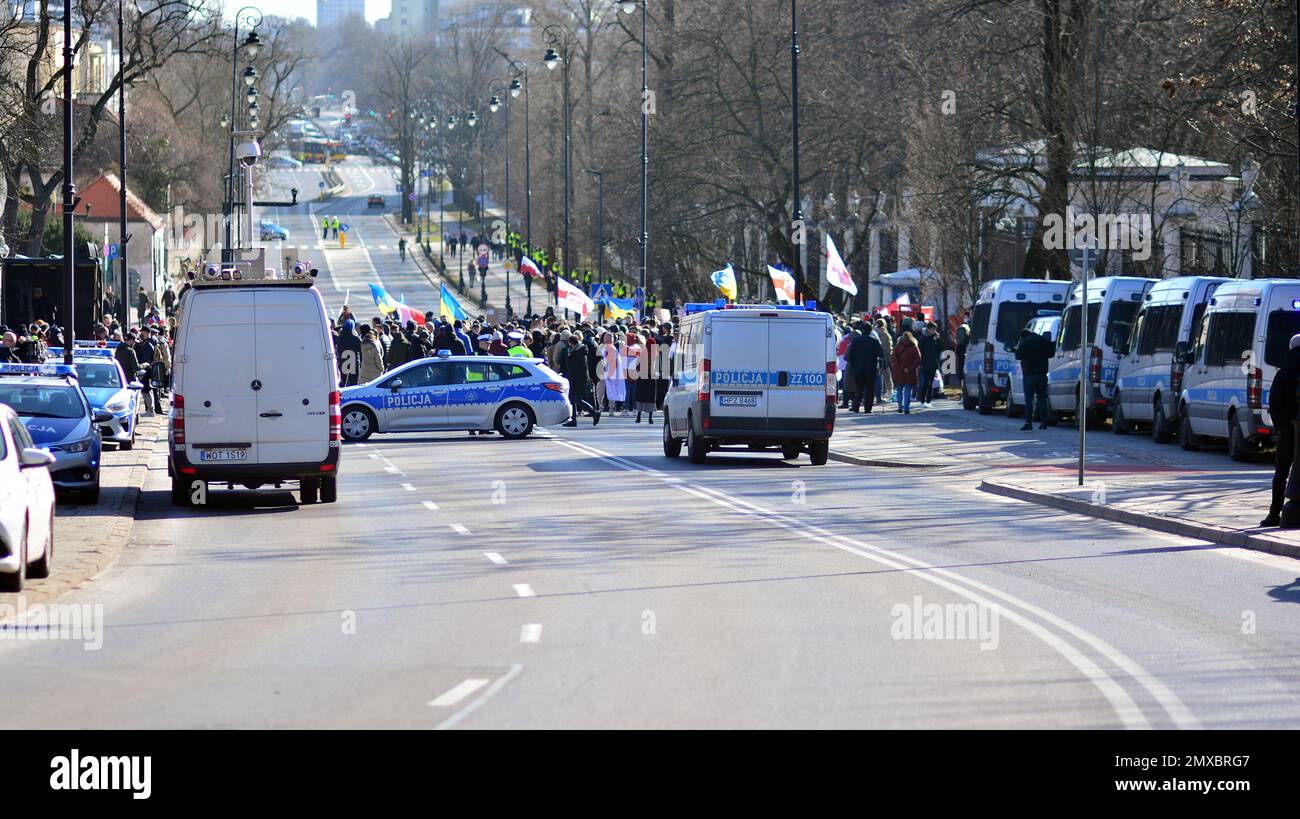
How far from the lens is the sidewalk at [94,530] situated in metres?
14.2

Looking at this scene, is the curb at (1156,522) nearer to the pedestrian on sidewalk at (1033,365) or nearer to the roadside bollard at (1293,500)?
the roadside bollard at (1293,500)

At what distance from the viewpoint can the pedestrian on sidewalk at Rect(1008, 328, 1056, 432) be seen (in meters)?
32.5

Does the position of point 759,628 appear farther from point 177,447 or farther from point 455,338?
point 455,338

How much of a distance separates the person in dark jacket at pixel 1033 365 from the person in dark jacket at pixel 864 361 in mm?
4939

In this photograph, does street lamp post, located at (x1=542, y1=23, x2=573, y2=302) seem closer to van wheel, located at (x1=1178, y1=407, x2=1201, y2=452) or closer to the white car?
van wheel, located at (x1=1178, y1=407, x2=1201, y2=452)

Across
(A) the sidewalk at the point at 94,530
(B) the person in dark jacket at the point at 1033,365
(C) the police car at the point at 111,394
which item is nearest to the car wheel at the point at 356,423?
(C) the police car at the point at 111,394

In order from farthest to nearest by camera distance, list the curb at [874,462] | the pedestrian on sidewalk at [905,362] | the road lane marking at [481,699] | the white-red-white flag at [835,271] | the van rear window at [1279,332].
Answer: the white-red-white flag at [835,271] → the pedestrian on sidewalk at [905,362] → the curb at [874,462] → the van rear window at [1279,332] → the road lane marking at [481,699]

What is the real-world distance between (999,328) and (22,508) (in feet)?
89.4

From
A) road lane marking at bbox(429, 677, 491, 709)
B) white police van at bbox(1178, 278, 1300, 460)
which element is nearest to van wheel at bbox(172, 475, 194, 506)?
road lane marking at bbox(429, 677, 491, 709)

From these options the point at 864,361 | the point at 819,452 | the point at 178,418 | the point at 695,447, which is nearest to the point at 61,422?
the point at 178,418

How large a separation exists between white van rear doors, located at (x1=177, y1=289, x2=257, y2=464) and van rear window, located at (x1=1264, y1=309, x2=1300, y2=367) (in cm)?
1290

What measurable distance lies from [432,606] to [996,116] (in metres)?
34.7

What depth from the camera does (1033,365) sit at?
3291 cm
